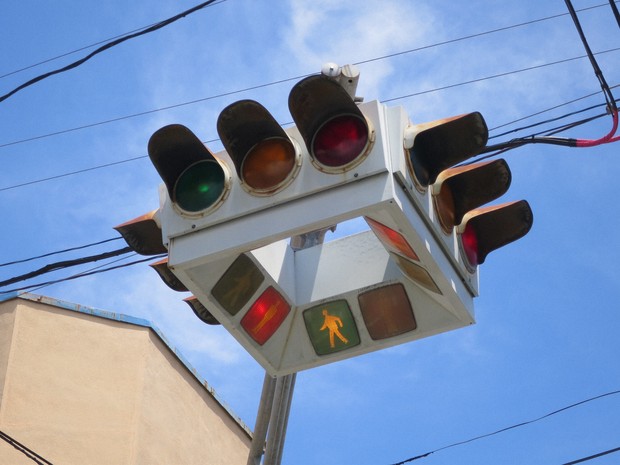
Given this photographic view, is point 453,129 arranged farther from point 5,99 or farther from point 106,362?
point 106,362

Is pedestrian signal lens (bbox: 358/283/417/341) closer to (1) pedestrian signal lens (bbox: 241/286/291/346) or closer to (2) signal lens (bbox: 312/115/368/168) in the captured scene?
(1) pedestrian signal lens (bbox: 241/286/291/346)

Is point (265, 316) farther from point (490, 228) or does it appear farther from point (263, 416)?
point (490, 228)

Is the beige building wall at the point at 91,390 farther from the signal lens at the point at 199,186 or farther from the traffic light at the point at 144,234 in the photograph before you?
the signal lens at the point at 199,186

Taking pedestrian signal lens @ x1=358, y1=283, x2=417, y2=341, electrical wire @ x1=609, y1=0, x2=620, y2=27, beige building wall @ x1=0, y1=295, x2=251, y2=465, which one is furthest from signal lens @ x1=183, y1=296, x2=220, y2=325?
beige building wall @ x1=0, y1=295, x2=251, y2=465

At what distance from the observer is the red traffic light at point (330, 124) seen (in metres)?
5.38

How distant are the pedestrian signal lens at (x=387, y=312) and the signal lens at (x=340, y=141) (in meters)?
1.13

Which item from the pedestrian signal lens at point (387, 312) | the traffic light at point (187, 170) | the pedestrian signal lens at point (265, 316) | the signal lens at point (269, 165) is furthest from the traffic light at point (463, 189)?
the pedestrian signal lens at point (265, 316)

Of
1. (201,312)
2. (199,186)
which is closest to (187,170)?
(199,186)

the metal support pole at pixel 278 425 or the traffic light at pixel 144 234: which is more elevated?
the traffic light at pixel 144 234

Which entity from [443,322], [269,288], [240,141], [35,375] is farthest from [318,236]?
[35,375]

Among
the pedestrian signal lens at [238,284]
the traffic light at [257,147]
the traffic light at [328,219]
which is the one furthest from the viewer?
the pedestrian signal lens at [238,284]

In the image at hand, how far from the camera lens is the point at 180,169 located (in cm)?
582

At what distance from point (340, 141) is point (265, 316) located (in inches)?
52.3

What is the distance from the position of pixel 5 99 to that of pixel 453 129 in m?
3.50
